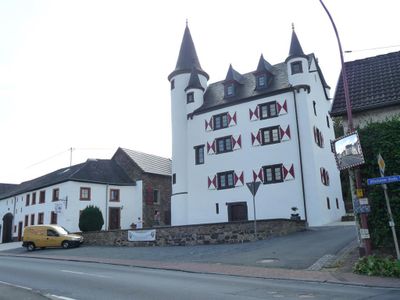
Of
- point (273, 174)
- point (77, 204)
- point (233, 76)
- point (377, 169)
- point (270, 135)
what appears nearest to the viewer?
point (377, 169)

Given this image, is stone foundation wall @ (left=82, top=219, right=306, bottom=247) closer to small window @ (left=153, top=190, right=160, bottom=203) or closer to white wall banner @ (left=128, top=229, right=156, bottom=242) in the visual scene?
white wall banner @ (left=128, top=229, right=156, bottom=242)

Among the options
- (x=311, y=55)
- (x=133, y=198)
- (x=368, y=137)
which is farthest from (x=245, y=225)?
(x=133, y=198)

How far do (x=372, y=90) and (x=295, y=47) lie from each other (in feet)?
52.8

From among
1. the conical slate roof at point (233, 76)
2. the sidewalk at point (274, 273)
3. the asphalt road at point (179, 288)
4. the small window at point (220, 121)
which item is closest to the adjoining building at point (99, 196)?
the small window at point (220, 121)

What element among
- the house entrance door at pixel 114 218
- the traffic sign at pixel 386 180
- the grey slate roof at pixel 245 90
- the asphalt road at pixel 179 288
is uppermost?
the grey slate roof at pixel 245 90

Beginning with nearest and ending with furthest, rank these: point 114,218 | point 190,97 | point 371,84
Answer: point 371,84 → point 190,97 → point 114,218

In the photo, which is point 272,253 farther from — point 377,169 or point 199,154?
point 199,154

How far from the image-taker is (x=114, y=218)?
4250 cm

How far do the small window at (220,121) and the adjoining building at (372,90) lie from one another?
1554cm

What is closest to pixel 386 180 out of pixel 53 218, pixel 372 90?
pixel 372 90

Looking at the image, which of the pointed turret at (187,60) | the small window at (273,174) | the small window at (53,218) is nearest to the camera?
the small window at (273,174)

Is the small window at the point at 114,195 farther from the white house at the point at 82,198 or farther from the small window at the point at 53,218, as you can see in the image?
the small window at the point at 53,218

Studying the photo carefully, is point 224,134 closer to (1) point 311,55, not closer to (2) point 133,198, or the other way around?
(1) point 311,55

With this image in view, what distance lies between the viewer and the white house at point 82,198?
130 feet
